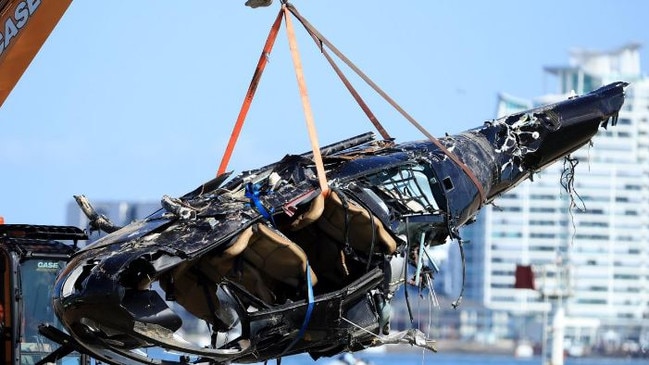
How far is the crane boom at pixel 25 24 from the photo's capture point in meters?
18.5

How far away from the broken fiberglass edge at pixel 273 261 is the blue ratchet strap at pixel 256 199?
1cm

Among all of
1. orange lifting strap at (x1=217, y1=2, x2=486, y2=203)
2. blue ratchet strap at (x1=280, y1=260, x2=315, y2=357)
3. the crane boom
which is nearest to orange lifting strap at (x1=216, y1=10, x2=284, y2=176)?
orange lifting strap at (x1=217, y1=2, x2=486, y2=203)

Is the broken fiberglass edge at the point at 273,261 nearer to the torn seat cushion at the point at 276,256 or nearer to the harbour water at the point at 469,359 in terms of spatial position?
the torn seat cushion at the point at 276,256

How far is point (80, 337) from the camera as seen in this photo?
15.9m

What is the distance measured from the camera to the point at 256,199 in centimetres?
1614

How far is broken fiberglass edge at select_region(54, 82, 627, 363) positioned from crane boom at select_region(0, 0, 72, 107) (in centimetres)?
290

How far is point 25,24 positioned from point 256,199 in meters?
4.18

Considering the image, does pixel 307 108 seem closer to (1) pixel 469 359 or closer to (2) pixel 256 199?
(2) pixel 256 199

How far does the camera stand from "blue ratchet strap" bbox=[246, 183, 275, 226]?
16000 mm

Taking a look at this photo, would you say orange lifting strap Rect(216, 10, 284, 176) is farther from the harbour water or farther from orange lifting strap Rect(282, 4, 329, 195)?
the harbour water

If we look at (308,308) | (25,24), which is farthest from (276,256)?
(25,24)

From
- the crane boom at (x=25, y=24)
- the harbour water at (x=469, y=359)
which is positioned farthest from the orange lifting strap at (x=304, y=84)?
the harbour water at (x=469, y=359)

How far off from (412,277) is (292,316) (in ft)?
6.33

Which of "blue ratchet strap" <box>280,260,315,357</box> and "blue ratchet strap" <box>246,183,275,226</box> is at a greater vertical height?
"blue ratchet strap" <box>246,183,275,226</box>
